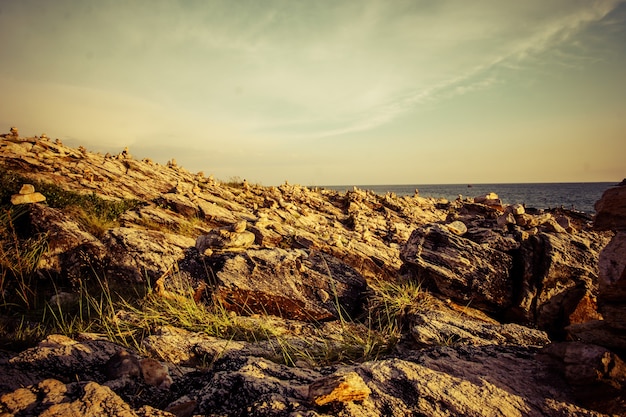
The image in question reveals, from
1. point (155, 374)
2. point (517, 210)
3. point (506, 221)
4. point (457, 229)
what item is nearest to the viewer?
point (155, 374)

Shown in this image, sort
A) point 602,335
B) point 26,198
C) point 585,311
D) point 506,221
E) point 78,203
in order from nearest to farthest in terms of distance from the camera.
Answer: point 602,335 < point 585,311 < point 506,221 < point 26,198 < point 78,203

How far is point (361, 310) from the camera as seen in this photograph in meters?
6.04

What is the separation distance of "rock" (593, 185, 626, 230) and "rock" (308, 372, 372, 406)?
9.65ft

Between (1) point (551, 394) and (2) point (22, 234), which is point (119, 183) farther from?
(1) point (551, 394)

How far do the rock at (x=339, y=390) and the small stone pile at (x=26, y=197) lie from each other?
10.5 metres

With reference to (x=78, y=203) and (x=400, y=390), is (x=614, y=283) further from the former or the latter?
(x=78, y=203)

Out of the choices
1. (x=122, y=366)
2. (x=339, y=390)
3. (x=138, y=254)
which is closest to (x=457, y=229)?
(x=339, y=390)

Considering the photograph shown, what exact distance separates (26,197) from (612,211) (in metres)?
12.7

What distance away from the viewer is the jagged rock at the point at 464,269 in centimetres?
566

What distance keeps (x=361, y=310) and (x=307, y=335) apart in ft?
5.08

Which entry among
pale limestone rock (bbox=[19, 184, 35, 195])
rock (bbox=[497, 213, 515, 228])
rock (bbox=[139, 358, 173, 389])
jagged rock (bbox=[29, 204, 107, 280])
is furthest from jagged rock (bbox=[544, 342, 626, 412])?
pale limestone rock (bbox=[19, 184, 35, 195])

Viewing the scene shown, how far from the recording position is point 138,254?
7316 millimetres

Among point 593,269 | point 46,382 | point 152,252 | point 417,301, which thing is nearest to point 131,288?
point 152,252

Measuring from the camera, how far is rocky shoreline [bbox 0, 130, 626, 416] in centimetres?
233
